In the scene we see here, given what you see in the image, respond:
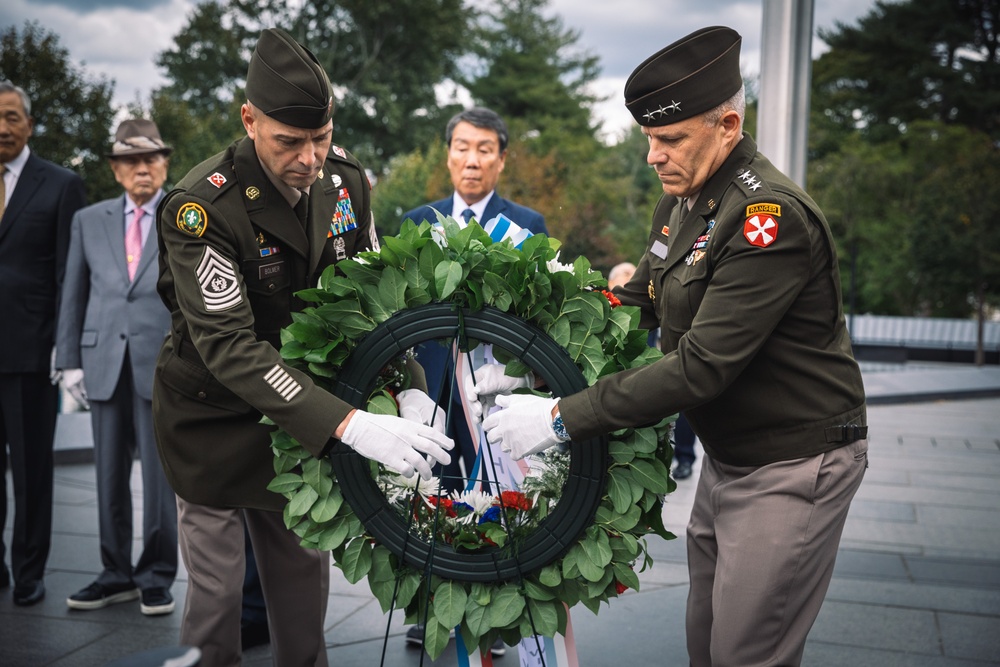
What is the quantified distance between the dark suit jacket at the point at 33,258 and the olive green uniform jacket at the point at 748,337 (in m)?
3.19

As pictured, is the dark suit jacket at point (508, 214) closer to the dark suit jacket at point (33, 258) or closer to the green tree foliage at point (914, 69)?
the dark suit jacket at point (33, 258)

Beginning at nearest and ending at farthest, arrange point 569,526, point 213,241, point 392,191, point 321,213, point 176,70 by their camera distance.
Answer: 1. point 569,526
2. point 213,241
3. point 321,213
4. point 392,191
5. point 176,70

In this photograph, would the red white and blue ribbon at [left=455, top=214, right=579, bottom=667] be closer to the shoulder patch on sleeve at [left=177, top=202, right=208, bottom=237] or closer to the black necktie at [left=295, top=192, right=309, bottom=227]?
the black necktie at [left=295, top=192, right=309, bottom=227]

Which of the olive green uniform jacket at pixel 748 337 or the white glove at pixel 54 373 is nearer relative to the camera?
the olive green uniform jacket at pixel 748 337

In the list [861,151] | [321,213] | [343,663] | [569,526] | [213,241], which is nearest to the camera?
[569,526]

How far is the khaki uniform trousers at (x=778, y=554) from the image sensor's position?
2305 millimetres

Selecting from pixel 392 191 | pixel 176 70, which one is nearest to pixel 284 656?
pixel 392 191

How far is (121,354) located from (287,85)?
2401 millimetres

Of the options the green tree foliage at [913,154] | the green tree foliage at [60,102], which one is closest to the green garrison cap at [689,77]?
the green tree foliage at [60,102]

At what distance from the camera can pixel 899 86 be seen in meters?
29.2

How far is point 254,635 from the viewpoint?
3.86 m

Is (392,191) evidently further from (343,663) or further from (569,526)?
(569,526)

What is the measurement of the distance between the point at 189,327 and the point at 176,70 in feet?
96.2

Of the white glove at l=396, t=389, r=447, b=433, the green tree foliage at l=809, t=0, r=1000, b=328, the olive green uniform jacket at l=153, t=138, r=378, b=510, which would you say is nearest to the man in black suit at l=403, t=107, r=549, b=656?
the olive green uniform jacket at l=153, t=138, r=378, b=510
